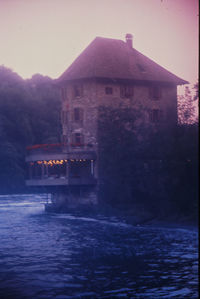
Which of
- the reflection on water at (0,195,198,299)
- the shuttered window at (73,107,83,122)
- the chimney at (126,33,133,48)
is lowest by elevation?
the reflection on water at (0,195,198,299)

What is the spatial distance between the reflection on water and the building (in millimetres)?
11620

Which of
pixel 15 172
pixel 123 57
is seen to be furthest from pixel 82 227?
pixel 15 172

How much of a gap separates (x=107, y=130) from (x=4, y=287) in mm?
31313

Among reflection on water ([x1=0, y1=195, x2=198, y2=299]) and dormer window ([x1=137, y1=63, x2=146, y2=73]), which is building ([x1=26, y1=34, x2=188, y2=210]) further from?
reflection on water ([x1=0, y1=195, x2=198, y2=299])

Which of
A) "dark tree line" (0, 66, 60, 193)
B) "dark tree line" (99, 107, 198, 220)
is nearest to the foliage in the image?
"dark tree line" (99, 107, 198, 220)

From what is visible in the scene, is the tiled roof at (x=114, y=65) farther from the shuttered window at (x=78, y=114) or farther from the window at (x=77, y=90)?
the shuttered window at (x=78, y=114)

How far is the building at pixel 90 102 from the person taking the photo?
50000mm

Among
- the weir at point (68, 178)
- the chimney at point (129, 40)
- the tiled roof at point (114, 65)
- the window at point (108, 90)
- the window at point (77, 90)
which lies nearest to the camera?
the weir at point (68, 178)

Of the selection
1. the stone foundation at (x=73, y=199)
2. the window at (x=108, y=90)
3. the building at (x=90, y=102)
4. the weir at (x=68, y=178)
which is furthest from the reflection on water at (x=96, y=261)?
the window at (x=108, y=90)

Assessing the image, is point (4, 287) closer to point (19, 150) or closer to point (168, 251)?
point (168, 251)

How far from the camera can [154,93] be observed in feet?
176

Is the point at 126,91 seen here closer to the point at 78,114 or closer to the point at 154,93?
the point at 154,93

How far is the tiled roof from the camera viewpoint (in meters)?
51.5

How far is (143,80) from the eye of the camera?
173ft
